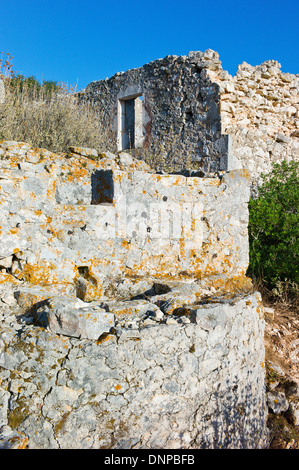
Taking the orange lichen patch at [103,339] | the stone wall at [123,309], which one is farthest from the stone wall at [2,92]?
the orange lichen patch at [103,339]

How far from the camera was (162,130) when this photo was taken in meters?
9.42

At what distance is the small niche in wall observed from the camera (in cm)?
1023

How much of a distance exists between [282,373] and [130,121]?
793 cm

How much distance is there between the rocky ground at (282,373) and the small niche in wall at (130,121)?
6057 mm

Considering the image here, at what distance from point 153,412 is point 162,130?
7732mm

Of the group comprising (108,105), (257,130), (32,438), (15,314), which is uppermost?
(108,105)

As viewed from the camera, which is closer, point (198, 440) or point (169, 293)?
point (198, 440)

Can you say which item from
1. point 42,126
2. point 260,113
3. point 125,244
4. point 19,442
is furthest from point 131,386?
point 260,113

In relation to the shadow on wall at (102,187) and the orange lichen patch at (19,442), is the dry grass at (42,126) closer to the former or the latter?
the shadow on wall at (102,187)

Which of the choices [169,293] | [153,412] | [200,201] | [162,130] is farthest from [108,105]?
[153,412]

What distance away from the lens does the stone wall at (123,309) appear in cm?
246

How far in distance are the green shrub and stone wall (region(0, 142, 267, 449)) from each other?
1663 mm

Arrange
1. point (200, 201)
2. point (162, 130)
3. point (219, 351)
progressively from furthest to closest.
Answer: point (162, 130)
point (200, 201)
point (219, 351)
